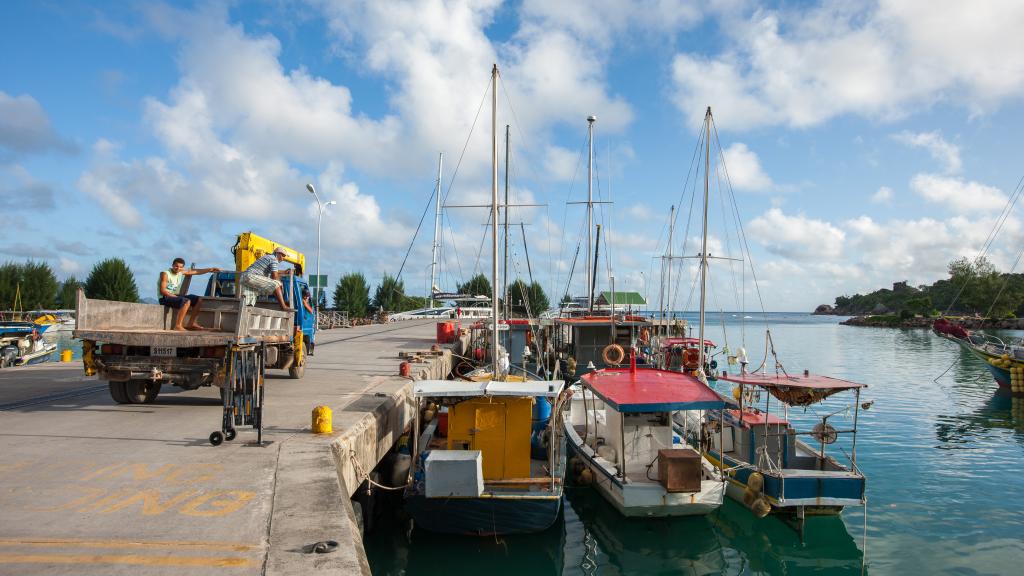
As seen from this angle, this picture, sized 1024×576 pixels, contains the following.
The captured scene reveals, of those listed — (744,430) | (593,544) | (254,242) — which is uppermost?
(254,242)

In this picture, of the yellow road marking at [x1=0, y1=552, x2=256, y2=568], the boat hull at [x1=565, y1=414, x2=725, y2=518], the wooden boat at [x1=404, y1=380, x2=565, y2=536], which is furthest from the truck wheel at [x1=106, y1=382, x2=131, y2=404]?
the boat hull at [x1=565, y1=414, x2=725, y2=518]

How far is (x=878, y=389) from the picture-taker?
3191 centimetres

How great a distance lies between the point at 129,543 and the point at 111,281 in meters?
70.8

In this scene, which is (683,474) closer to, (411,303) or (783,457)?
(783,457)

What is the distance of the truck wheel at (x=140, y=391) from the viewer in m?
10.9

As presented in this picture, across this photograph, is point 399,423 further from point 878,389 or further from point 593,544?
point 878,389

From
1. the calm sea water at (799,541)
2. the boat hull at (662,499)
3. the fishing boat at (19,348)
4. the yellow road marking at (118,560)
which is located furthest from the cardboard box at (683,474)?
the fishing boat at (19,348)

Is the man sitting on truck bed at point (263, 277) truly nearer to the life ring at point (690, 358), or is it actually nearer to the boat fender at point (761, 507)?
the boat fender at point (761, 507)

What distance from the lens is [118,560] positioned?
481cm

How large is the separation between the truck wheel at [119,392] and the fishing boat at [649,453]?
8370 mm

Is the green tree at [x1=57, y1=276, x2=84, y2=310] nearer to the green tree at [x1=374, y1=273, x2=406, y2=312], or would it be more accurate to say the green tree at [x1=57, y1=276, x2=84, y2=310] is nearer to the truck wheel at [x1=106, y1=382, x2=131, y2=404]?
the green tree at [x1=374, y1=273, x2=406, y2=312]

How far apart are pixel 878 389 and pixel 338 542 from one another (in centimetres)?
3342

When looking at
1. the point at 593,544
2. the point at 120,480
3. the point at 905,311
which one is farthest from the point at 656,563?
the point at 905,311

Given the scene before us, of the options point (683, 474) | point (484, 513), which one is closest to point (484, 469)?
point (484, 513)
